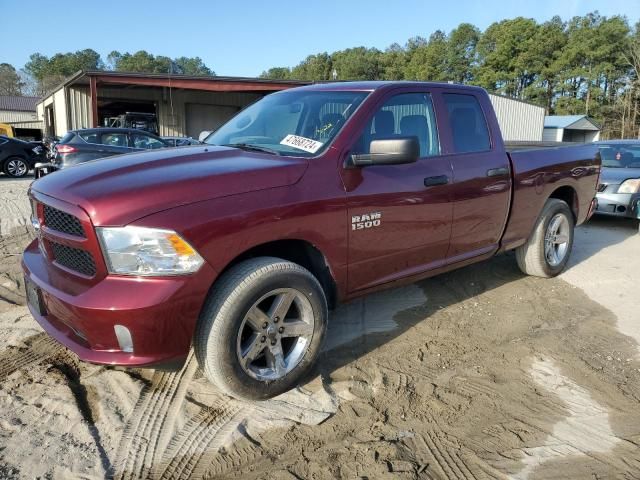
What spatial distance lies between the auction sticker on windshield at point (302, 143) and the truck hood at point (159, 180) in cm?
A: 19

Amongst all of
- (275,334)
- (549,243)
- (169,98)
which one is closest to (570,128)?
(169,98)

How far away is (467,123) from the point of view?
4.23 meters

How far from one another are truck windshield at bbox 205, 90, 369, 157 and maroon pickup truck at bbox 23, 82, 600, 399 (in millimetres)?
15

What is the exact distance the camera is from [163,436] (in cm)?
259

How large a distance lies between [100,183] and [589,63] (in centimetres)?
6977

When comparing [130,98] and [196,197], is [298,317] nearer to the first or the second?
[196,197]

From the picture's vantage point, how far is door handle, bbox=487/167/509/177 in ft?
13.8

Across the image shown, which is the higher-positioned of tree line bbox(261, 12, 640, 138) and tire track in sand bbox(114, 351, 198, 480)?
tree line bbox(261, 12, 640, 138)

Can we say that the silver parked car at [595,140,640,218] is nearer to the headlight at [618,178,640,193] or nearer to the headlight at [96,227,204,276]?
the headlight at [618,178,640,193]

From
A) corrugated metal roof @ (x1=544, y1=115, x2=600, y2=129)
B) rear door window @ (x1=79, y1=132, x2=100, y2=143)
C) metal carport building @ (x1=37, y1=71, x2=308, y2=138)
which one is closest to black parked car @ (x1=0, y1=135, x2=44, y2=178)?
metal carport building @ (x1=37, y1=71, x2=308, y2=138)

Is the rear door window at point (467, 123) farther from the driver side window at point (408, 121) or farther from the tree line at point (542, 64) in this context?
the tree line at point (542, 64)

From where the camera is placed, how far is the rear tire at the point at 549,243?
509 cm

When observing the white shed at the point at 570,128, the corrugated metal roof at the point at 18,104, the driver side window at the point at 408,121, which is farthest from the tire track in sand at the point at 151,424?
the corrugated metal roof at the point at 18,104

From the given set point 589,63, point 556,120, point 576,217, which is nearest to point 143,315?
point 576,217
